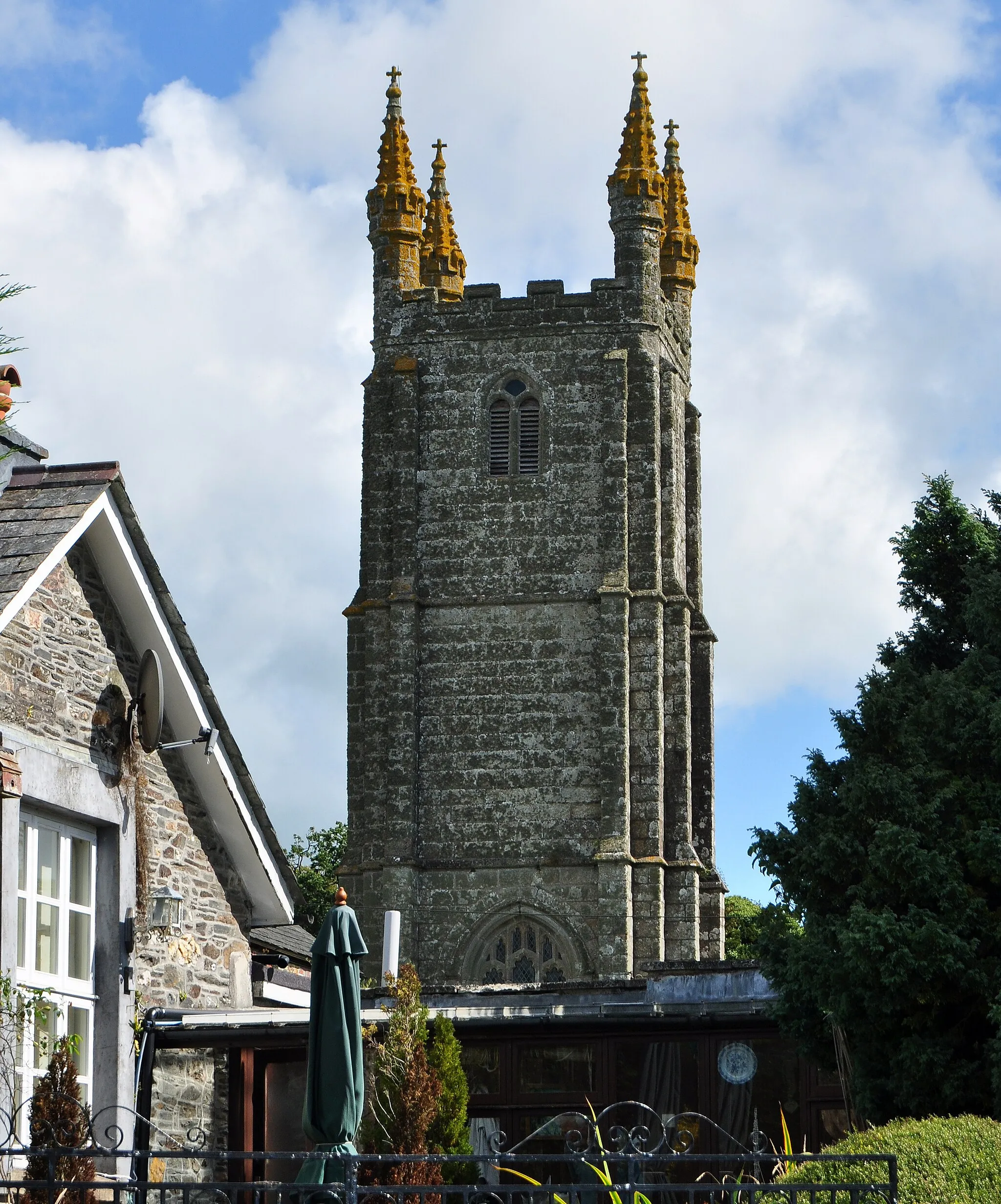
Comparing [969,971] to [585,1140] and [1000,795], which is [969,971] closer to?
[1000,795]

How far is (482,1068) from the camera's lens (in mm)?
17453

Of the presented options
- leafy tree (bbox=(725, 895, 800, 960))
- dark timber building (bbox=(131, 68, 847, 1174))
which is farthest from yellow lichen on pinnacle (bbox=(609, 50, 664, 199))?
leafy tree (bbox=(725, 895, 800, 960))

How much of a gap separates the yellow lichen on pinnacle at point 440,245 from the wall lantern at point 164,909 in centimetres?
3186

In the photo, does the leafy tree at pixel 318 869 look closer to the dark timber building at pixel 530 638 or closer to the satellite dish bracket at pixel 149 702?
the dark timber building at pixel 530 638

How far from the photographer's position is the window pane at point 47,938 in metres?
12.9

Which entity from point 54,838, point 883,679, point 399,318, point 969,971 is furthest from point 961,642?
point 399,318

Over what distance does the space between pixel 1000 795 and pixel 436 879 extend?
82.5 feet

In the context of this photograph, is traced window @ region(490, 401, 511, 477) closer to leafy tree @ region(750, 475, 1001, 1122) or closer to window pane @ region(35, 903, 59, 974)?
leafy tree @ region(750, 475, 1001, 1122)

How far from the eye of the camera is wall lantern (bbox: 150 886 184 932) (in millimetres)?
13867

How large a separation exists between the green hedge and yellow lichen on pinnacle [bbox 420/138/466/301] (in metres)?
34.6

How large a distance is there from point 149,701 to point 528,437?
27.9 m

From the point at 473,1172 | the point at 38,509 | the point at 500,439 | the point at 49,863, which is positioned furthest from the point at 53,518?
the point at 500,439

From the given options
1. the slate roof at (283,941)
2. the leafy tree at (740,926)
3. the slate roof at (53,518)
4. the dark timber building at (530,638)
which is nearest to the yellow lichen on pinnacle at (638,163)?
the dark timber building at (530,638)

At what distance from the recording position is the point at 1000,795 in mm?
15234
